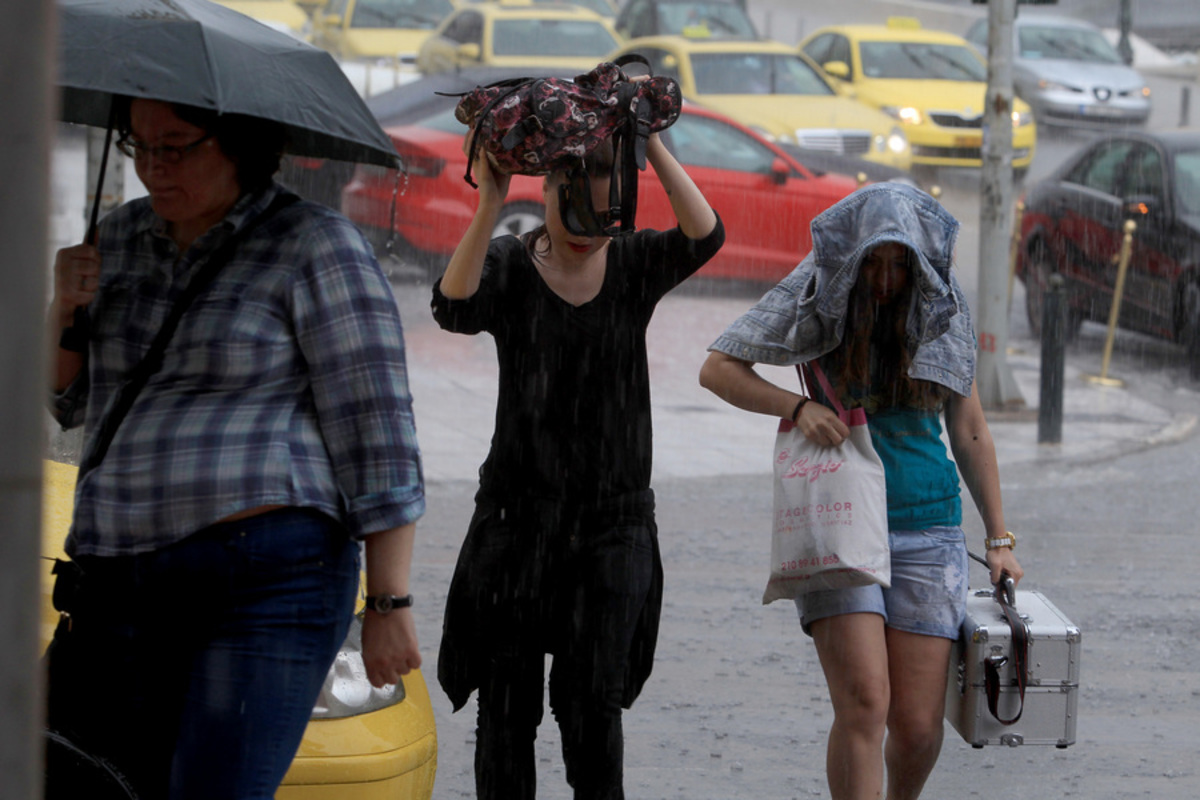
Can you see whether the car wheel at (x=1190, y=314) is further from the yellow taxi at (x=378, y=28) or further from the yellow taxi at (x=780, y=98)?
the yellow taxi at (x=378, y=28)

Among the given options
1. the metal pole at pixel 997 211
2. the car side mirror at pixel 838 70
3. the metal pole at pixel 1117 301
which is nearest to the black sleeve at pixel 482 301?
the metal pole at pixel 997 211

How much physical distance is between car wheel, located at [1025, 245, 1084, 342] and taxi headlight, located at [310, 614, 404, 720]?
1072 cm

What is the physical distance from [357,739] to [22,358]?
6.58 ft

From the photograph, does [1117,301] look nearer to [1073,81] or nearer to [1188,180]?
[1188,180]

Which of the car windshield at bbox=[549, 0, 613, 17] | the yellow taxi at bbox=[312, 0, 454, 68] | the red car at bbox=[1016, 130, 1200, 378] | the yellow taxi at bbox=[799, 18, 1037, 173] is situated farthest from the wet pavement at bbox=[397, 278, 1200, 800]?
the car windshield at bbox=[549, 0, 613, 17]

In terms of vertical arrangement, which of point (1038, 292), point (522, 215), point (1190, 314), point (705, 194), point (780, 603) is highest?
point (705, 194)

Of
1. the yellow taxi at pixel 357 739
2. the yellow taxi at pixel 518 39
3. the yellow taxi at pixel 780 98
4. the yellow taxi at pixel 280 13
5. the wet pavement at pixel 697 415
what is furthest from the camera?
the yellow taxi at pixel 280 13

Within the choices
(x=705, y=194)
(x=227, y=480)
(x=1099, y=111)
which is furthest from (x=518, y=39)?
(x=227, y=480)

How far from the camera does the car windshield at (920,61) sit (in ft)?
66.4

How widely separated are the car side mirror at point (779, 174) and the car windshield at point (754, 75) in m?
3.64

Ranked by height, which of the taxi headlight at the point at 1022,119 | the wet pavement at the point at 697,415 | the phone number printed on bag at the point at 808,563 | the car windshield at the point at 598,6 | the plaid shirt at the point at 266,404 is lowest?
the wet pavement at the point at 697,415

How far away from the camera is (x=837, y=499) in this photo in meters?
3.56

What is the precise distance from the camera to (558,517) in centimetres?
345

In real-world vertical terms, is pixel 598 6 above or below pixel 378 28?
above
